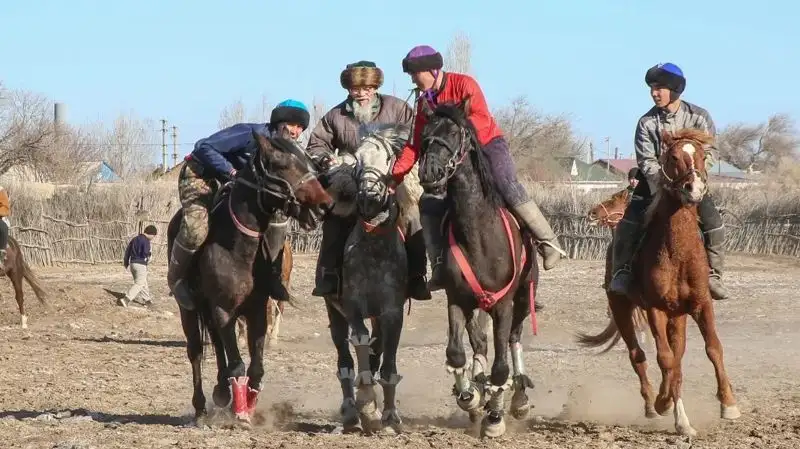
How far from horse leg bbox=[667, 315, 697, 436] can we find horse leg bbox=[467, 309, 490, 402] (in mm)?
1405

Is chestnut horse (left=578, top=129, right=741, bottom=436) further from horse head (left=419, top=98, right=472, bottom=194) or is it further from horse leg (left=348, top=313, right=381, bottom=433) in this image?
horse leg (left=348, top=313, right=381, bottom=433)

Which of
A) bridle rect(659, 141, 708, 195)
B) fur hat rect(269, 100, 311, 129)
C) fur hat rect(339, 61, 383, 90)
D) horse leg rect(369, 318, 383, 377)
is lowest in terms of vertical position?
horse leg rect(369, 318, 383, 377)

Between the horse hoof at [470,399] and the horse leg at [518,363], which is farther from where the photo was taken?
the horse leg at [518,363]

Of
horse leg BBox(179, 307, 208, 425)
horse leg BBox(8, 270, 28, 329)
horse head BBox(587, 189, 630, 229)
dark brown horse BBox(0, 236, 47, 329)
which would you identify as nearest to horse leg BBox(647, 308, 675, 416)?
horse leg BBox(179, 307, 208, 425)

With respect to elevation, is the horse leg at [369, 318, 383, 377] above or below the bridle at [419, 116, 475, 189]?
below

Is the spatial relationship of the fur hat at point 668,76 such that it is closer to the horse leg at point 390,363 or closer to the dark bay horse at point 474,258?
the dark bay horse at point 474,258

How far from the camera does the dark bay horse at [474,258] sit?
340 inches

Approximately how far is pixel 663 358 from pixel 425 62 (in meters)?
2.80

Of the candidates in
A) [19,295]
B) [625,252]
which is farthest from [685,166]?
[19,295]

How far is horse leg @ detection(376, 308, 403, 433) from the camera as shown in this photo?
9.09 metres

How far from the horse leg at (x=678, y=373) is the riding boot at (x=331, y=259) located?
8.35ft

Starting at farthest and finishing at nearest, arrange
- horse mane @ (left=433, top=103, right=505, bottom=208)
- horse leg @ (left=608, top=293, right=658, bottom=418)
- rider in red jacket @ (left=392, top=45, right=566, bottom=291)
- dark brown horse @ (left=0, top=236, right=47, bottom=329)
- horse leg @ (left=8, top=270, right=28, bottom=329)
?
1. dark brown horse @ (left=0, top=236, right=47, bottom=329)
2. horse leg @ (left=8, top=270, right=28, bottom=329)
3. horse leg @ (left=608, top=293, right=658, bottom=418)
4. rider in red jacket @ (left=392, top=45, right=566, bottom=291)
5. horse mane @ (left=433, top=103, right=505, bottom=208)

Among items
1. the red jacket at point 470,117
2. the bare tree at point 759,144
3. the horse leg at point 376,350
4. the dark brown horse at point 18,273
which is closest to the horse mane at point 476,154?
the red jacket at point 470,117

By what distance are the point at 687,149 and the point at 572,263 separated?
2577 cm
